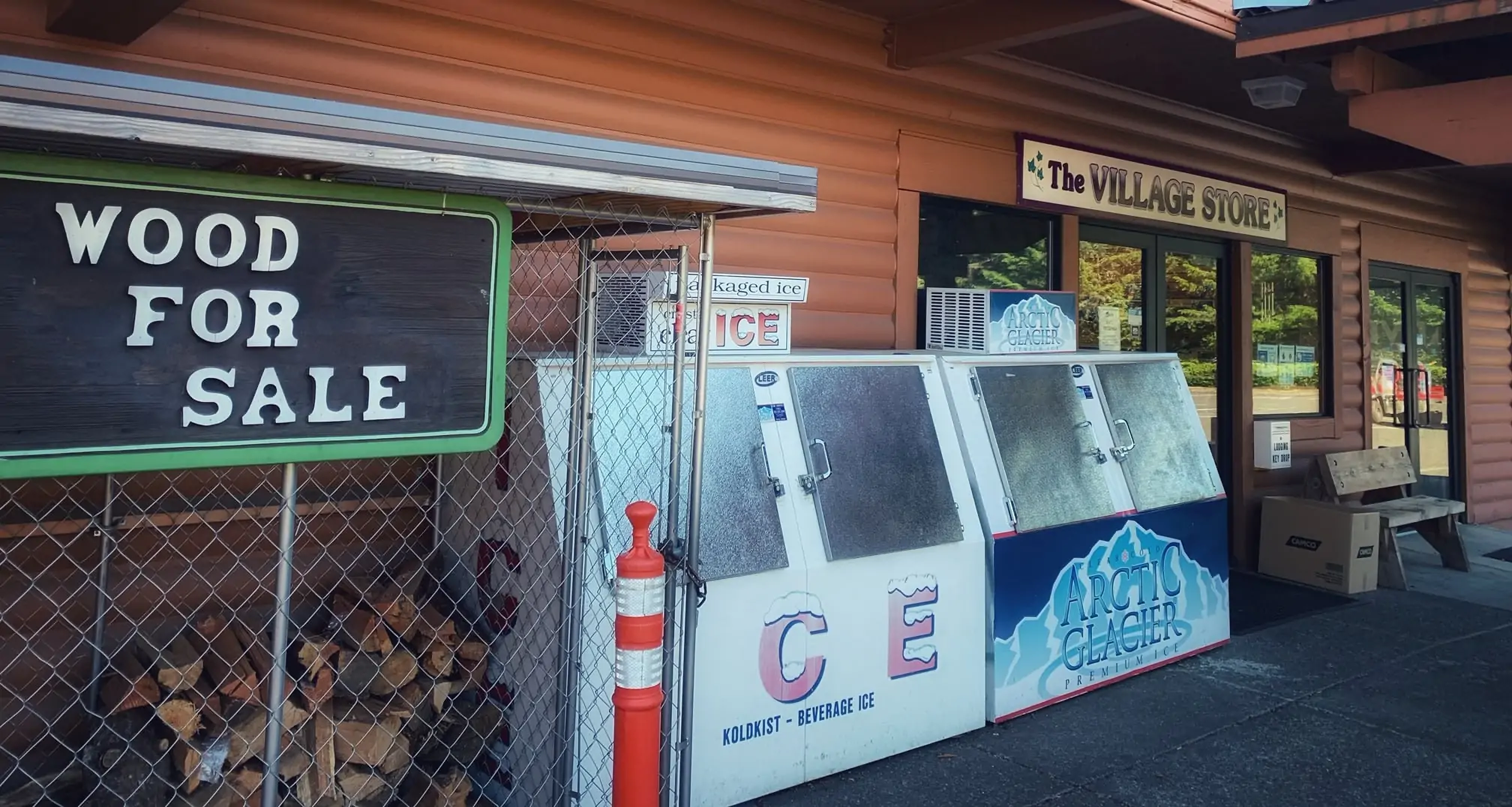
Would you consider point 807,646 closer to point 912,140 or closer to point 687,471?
point 687,471

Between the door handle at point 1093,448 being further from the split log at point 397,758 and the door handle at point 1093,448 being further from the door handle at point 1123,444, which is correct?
the split log at point 397,758

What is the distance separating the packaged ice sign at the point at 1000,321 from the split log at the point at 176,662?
339cm

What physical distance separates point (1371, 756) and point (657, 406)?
127 inches

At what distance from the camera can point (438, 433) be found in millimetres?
2363

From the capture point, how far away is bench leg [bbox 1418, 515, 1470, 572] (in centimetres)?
807

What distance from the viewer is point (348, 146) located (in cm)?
199

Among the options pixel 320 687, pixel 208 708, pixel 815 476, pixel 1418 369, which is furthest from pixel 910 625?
pixel 1418 369

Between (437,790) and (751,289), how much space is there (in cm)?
214

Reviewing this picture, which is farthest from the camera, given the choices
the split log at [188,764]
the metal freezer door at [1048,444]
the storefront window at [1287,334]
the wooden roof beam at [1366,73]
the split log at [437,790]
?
the storefront window at [1287,334]

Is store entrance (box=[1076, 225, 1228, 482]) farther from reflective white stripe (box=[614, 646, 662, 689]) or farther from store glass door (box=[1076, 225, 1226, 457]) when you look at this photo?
reflective white stripe (box=[614, 646, 662, 689])

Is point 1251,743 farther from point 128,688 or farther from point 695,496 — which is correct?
point 128,688

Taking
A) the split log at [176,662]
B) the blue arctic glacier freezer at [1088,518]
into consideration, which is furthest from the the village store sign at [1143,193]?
the split log at [176,662]

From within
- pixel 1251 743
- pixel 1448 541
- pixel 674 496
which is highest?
pixel 674 496

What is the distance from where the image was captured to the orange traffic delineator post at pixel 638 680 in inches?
92.8
